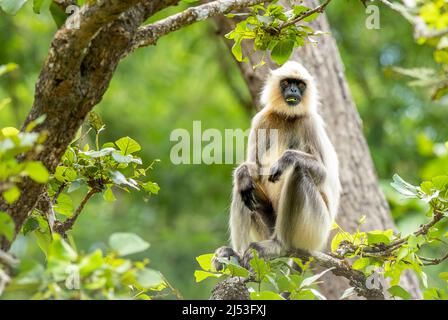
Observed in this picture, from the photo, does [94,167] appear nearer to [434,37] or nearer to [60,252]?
[60,252]

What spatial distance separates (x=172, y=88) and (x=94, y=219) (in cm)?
545

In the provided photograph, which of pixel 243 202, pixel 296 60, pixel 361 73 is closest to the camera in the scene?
pixel 243 202

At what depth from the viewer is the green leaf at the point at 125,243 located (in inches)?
112

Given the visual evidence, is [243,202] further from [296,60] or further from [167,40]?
[167,40]

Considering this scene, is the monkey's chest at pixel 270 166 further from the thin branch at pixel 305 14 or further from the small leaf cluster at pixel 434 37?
the small leaf cluster at pixel 434 37

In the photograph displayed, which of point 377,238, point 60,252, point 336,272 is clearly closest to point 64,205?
point 60,252

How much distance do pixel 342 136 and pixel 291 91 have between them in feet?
3.80

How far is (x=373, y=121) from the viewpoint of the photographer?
45.3 ft

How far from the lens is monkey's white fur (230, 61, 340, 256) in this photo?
6883 mm

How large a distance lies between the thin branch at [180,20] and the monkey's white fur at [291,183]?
2391 mm

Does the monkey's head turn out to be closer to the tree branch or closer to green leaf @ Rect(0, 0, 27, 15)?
the tree branch

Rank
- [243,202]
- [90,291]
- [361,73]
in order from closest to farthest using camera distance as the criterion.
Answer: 1. [90,291]
2. [243,202]
3. [361,73]
